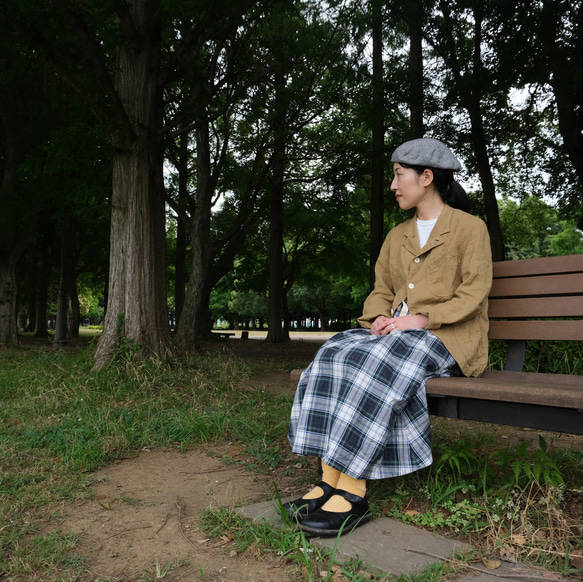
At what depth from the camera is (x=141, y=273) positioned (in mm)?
7391

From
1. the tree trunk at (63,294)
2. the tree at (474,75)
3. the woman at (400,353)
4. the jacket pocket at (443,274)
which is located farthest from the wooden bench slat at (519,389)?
the tree trunk at (63,294)

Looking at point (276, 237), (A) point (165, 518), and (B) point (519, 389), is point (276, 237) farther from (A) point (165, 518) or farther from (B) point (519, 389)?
(B) point (519, 389)

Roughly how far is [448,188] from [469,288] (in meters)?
0.65

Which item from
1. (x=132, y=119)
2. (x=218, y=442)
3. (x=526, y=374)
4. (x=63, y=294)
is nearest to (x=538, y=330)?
(x=526, y=374)

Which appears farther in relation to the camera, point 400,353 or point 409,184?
point 409,184

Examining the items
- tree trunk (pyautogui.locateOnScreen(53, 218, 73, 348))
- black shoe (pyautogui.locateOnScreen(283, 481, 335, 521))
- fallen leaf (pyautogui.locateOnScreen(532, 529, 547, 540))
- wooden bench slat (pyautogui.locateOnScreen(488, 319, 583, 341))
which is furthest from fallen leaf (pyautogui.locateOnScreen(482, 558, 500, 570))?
tree trunk (pyautogui.locateOnScreen(53, 218, 73, 348))

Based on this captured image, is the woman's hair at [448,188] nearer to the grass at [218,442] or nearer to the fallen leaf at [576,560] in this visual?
the grass at [218,442]

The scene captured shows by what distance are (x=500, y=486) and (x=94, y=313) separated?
78280 millimetres

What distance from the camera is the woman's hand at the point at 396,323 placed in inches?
119

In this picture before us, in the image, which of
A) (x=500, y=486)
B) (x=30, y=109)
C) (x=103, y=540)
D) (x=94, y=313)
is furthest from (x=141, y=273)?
(x=94, y=313)

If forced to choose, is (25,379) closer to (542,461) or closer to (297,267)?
(542,461)

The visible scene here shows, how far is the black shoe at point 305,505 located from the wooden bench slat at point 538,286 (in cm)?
158

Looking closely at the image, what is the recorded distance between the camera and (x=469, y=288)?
9.91 feet

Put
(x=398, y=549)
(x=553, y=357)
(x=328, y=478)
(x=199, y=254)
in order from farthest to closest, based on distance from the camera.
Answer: (x=199, y=254)
(x=553, y=357)
(x=328, y=478)
(x=398, y=549)
